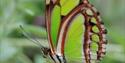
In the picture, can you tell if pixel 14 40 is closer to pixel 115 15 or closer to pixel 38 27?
pixel 38 27

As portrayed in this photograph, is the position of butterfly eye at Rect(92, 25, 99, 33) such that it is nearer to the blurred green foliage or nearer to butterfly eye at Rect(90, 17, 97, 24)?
butterfly eye at Rect(90, 17, 97, 24)

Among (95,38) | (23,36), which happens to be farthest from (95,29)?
(23,36)

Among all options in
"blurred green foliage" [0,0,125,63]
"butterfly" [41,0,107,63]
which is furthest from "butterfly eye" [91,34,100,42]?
"blurred green foliage" [0,0,125,63]

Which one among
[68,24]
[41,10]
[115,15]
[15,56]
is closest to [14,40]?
[15,56]

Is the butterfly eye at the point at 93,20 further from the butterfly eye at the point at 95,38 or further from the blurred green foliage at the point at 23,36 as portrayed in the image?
the blurred green foliage at the point at 23,36

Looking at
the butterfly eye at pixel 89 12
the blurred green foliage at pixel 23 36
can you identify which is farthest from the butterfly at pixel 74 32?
the blurred green foliage at pixel 23 36
